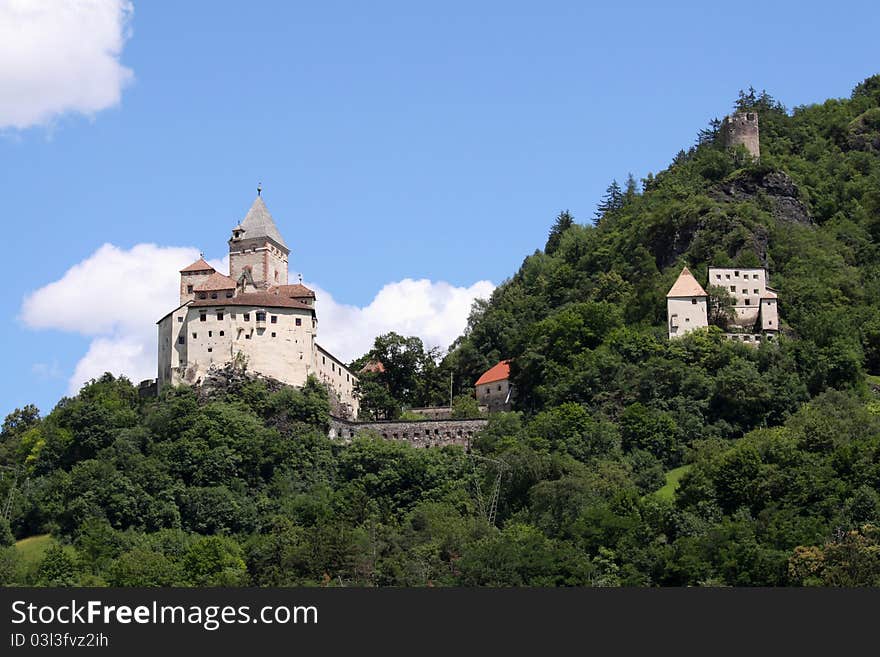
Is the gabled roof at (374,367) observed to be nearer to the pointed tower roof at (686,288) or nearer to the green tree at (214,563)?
the pointed tower roof at (686,288)

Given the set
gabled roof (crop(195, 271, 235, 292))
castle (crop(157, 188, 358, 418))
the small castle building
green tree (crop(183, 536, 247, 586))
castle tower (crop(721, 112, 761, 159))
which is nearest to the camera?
green tree (crop(183, 536, 247, 586))

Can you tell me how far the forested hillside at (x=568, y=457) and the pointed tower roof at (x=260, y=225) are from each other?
9.83 meters

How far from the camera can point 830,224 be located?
114812 mm

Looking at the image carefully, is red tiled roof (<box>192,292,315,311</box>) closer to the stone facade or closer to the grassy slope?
the grassy slope

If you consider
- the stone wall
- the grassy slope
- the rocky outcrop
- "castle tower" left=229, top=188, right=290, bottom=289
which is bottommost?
the grassy slope

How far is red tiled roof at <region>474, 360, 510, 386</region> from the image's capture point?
10197 cm

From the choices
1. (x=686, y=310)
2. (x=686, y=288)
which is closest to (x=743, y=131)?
(x=686, y=288)

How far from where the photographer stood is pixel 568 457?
85188 mm

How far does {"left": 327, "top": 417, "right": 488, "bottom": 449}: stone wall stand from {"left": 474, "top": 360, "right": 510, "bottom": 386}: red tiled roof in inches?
314

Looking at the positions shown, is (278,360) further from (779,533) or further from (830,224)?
(830,224)

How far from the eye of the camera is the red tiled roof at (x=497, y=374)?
102m

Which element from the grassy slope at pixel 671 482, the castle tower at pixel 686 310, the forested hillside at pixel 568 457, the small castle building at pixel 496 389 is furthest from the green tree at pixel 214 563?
the castle tower at pixel 686 310

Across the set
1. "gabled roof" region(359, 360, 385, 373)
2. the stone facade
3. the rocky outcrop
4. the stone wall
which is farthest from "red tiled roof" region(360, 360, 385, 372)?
the rocky outcrop

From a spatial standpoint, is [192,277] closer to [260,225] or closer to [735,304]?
[260,225]
